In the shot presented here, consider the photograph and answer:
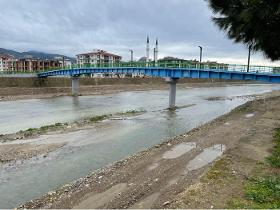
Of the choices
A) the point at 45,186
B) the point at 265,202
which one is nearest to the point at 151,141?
the point at 45,186

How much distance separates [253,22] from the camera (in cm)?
1711

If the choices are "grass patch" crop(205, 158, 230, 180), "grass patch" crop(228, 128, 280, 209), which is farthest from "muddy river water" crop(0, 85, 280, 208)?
"grass patch" crop(228, 128, 280, 209)

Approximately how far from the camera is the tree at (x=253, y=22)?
52.2 ft

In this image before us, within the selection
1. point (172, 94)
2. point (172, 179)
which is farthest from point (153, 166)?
point (172, 94)

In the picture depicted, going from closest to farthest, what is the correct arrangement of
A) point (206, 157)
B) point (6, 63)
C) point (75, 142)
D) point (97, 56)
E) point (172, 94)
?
point (206, 157) → point (75, 142) → point (172, 94) → point (97, 56) → point (6, 63)

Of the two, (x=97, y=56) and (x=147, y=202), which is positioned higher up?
(x=97, y=56)

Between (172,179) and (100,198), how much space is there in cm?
361

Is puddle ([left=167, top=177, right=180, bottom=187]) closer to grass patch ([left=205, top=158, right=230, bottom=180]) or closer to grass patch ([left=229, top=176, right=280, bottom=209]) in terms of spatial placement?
grass patch ([left=205, top=158, right=230, bottom=180])

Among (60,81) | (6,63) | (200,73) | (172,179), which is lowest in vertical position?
(172,179)

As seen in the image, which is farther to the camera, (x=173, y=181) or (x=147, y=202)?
(x=173, y=181)

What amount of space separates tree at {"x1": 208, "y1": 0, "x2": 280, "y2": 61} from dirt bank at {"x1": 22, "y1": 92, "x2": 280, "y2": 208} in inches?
242

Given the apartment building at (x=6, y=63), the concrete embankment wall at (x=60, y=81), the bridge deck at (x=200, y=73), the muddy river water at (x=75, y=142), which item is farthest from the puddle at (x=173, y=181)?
the apartment building at (x=6, y=63)

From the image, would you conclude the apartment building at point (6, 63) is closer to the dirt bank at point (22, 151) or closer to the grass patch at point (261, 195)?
the dirt bank at point (22, 151)

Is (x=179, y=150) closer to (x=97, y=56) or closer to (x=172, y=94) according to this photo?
(x=172, y=94)
